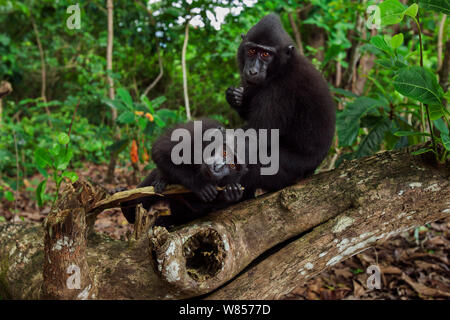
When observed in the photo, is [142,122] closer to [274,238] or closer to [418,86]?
[274,238]

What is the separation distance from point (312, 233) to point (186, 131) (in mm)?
1264

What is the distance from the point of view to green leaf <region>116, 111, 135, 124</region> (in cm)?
471

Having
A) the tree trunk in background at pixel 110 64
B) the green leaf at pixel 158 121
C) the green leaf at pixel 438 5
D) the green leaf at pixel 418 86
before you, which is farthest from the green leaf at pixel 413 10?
the tree trunk in background at pixel 110 64

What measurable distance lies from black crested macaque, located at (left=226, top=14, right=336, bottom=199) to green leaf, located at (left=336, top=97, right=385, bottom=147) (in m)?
0.35

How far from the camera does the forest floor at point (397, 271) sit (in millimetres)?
4047

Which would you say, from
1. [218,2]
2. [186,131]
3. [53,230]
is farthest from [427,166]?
[218,2]

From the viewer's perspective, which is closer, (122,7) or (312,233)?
(312,233)

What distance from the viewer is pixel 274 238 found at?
2.79m

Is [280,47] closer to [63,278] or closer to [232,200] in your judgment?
[232,200]

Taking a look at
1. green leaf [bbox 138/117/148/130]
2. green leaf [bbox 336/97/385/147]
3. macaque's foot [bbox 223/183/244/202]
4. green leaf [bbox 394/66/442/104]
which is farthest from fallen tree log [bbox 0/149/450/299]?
green leaf [bbox 138/117/148/130]

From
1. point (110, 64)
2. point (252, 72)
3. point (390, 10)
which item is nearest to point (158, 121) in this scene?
point (110, 64)

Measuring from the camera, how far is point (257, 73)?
347cm

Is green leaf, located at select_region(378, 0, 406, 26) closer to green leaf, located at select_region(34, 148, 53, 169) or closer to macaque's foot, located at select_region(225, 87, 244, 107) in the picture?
macaque's foot, located at select_region(225, 87, 244, 107)

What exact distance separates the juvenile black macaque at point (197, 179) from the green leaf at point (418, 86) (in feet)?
4.03
